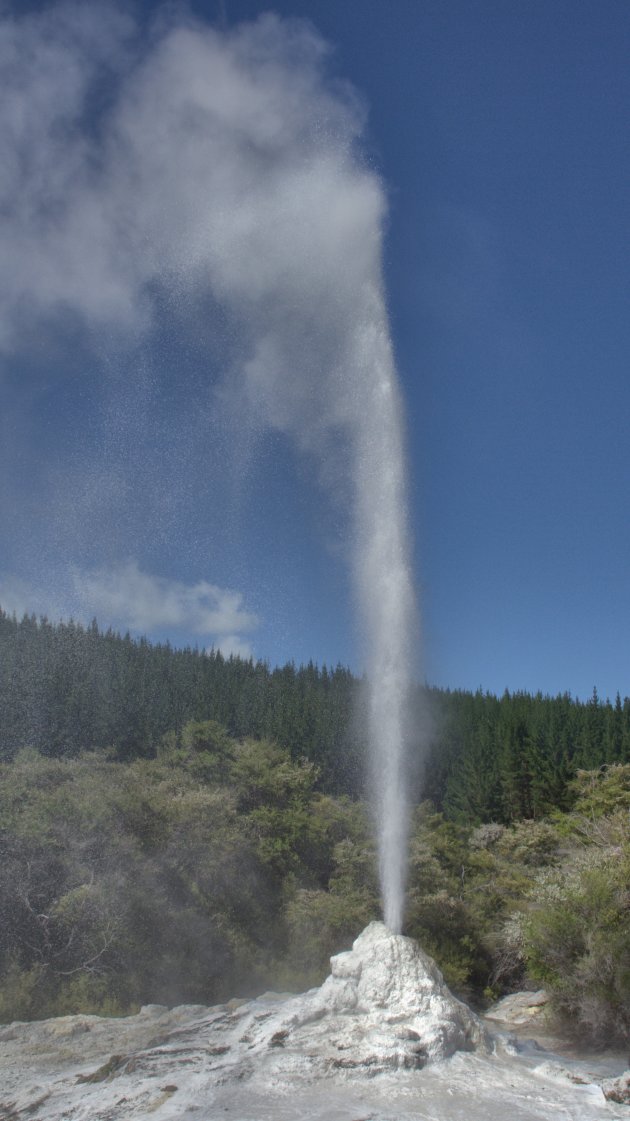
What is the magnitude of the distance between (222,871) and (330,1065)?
Result: 1243 centimetres

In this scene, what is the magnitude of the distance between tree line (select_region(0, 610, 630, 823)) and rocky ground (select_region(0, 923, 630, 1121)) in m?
18.3

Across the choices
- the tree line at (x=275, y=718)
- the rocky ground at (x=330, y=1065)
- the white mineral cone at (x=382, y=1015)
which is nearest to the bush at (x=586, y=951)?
the rocky ground at (x=330, y=1065)

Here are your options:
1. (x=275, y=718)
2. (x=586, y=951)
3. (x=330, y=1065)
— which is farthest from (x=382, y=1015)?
(x=275, y=718)

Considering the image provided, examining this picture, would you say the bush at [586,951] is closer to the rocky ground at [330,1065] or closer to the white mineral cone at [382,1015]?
the rocky ground at [330,1065]

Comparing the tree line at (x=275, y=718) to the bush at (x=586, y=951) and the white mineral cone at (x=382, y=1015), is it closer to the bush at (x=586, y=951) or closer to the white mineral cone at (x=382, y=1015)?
the bush at (x=586, y=951)

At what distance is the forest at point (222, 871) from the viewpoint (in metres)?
13.5

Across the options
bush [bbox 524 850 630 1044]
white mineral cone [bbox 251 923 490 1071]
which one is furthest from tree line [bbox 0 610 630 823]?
white mineral cone [bbox 251 923 490 1071]

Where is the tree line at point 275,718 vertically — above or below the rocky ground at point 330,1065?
above

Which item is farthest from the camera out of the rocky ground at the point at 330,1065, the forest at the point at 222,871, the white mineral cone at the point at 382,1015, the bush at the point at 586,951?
the forest at the point at 222,871

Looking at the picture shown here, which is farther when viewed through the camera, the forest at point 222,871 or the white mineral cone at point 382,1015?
the forest at point 222,871

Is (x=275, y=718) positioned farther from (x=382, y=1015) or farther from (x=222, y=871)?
(x=382, y=1015)

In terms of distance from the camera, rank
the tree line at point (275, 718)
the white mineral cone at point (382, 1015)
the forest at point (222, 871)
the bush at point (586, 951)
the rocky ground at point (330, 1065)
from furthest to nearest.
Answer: the tree line at point (275, 718) → the forest at point (222, 871) → the bush at point (586, 951) → the white mineral cone at point (382, 1015) → the rocky ground at point (330, 1065)

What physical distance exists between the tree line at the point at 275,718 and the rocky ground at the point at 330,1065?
60.2ft

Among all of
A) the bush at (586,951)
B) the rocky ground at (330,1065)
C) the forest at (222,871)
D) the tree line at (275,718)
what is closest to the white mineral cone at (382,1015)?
the rocky ground at (330,1065)
